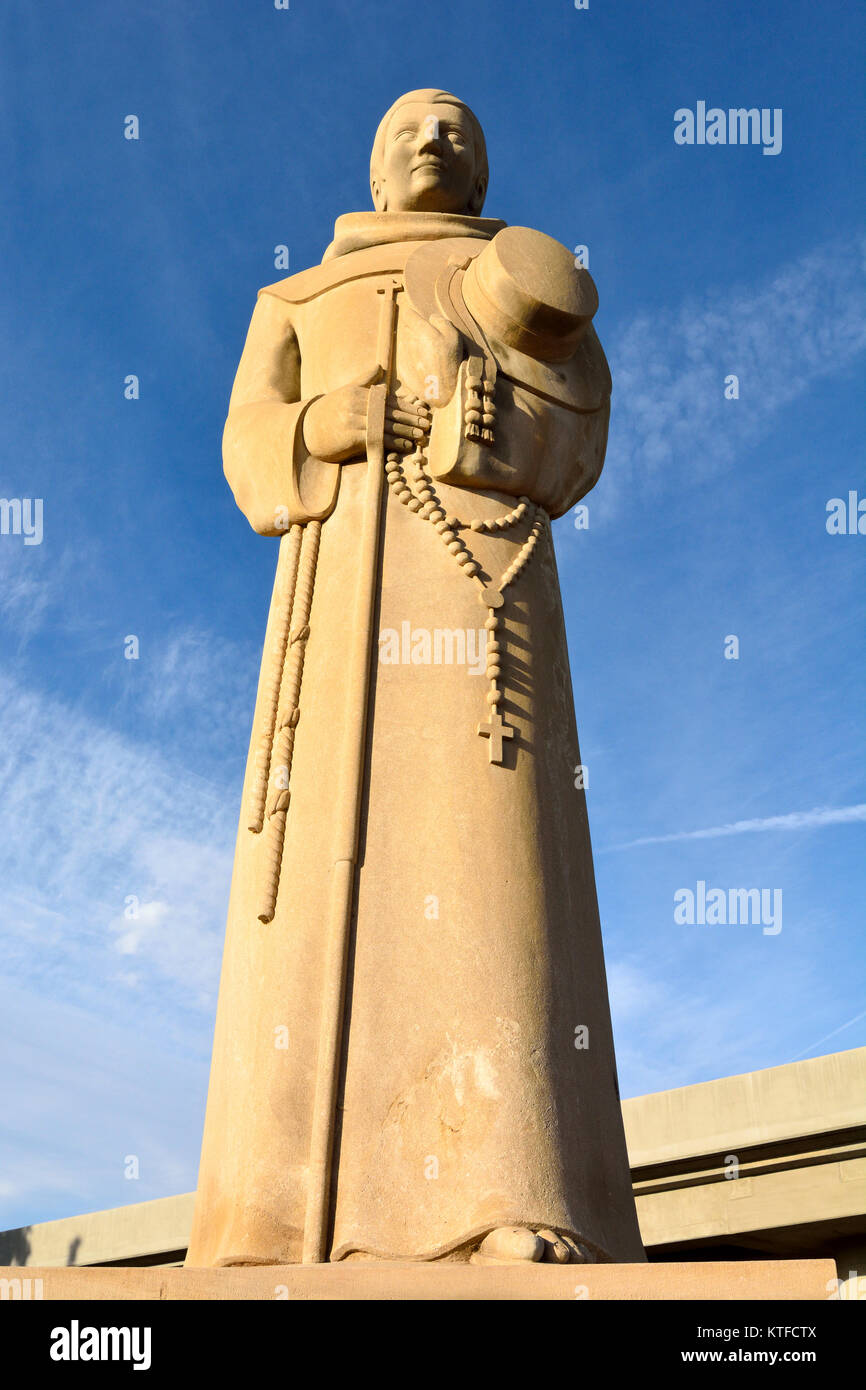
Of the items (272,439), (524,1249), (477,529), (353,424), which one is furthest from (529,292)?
(524,1249)

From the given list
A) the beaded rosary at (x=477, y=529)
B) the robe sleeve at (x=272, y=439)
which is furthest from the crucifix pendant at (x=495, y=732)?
the robe sleeve at (x=272, y=439)

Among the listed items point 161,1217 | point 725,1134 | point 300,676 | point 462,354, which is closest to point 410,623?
point 300,676

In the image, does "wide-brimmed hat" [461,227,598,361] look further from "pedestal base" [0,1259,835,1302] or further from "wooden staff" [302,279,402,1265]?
"pedestal base" [0,1259,835,1302]

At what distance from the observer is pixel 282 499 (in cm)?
610

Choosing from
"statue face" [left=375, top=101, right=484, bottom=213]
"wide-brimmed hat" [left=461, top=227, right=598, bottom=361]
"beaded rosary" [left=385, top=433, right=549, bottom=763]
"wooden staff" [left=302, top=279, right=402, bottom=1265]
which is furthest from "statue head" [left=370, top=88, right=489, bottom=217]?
"beaded rosary" [left=385, top=433, right=549, bottom=763]

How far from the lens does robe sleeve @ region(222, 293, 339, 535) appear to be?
6.07 meters

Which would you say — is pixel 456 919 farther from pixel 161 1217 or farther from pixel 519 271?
pixel 161 1217

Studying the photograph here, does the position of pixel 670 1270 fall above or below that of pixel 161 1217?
below

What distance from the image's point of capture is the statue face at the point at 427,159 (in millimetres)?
7004

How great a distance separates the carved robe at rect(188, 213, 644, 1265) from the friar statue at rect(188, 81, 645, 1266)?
1cm

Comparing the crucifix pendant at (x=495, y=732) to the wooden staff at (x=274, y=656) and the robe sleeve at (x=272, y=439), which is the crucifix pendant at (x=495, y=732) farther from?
the robe sleeve at (x=272, y=439)

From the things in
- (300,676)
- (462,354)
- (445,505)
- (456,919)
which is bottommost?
(456,919)

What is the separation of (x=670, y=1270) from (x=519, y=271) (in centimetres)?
422
